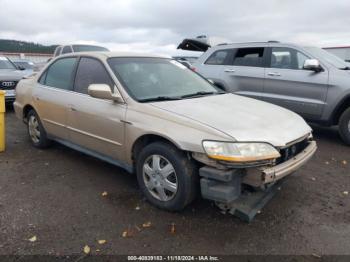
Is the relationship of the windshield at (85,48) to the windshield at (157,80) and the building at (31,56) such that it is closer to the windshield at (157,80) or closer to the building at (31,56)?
the windshield at (157,80)

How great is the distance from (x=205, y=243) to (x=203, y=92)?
1.97 m

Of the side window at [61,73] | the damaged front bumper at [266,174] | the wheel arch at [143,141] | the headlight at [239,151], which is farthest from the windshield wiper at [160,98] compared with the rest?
the side window at [61,73]

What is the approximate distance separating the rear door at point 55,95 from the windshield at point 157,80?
3.05 feet

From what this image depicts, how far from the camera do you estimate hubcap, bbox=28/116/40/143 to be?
17.4 ft

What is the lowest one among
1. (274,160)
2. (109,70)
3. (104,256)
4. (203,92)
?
(104,256)

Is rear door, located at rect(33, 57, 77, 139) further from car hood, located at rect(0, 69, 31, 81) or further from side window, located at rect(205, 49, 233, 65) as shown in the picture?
car hood, located at rect(0, 69, 31, 81)

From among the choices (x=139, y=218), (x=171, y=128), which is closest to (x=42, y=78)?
(x=171, y=128)

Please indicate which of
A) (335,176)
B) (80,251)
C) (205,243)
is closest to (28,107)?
(80,251)

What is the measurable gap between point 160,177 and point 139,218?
0.45 m

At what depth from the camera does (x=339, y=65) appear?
19.9 feet

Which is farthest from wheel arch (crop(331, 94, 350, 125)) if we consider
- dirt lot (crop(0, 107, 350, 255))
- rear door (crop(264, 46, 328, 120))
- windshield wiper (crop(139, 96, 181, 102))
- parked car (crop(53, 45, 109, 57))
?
parked car (crop(53, 45, 109, 57))

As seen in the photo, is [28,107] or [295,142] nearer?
[295,142]

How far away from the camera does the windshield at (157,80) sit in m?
3.70

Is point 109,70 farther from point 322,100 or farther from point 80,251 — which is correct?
point 322,100
